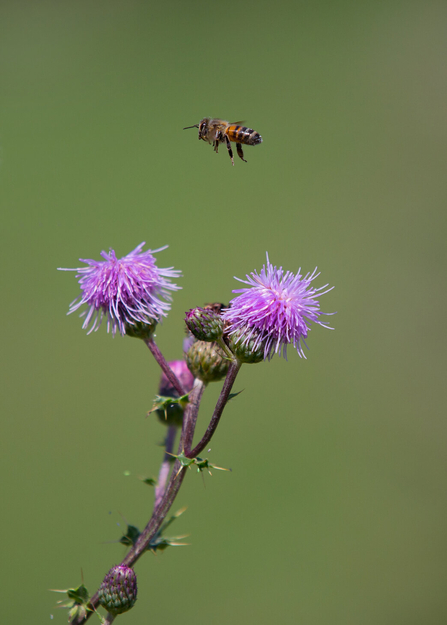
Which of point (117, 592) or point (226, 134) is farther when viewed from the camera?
point (226, 134)

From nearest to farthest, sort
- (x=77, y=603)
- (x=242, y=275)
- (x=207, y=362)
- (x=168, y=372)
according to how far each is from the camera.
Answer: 1. (x=77, y=603)
2. (x=168, y=372)
3. (x=207, y=362)
4. (x=242, y=275)

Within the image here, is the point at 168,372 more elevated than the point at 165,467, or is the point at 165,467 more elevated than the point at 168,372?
the point at 168,372

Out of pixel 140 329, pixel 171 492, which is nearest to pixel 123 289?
pixel 140 329

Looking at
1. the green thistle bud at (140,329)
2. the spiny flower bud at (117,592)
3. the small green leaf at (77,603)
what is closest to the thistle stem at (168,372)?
the green thistle bud at (140,329)

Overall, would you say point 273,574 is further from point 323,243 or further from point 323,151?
point 323,151

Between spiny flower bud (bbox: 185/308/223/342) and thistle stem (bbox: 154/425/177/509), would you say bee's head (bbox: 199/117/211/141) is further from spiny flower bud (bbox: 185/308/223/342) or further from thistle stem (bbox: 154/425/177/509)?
thistle stem (bbox: 154/425/177/509)

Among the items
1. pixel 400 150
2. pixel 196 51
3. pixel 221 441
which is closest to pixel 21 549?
pixel 221 441

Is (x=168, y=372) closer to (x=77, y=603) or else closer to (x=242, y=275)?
(x=77, y=603)

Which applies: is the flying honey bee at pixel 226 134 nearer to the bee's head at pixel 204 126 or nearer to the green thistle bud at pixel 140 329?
the bee's head at pixel 204 126

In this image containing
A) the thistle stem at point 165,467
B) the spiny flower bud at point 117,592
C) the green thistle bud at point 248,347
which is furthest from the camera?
the thistle stem at point 165,467
